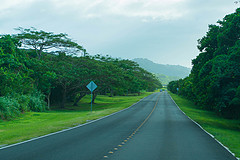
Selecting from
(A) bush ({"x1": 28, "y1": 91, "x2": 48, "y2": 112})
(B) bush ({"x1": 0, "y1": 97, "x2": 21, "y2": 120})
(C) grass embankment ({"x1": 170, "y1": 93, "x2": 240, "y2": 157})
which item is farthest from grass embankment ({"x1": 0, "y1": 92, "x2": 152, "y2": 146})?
(C) grass embankment ({"x1": 170, "y1": 93, "x2": 240, "y2": 157})

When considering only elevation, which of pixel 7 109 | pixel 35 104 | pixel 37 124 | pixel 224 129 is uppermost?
pixel 7 109

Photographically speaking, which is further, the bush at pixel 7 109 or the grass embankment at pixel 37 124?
the bush at pixel 7 109

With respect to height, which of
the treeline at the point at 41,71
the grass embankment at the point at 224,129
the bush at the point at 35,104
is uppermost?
the treeline at the point at 41,71

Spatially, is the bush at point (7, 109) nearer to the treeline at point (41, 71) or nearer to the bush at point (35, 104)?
the treeline at point (41, 71)

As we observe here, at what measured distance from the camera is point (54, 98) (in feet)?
153

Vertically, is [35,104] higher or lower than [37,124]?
higher

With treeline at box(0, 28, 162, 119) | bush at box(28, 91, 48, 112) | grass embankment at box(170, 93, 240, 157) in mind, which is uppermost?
treeline at box(0, 28, 162, 119)

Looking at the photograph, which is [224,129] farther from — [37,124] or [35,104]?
[35,104]

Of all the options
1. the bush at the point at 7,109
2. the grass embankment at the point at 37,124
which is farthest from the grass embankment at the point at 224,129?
the bush at the point at 7,109

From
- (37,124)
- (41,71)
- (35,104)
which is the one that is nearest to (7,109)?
(37,124)

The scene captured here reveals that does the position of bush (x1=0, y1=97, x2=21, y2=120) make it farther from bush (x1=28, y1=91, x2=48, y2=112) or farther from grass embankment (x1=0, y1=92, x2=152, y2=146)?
bush (x1=28, y1=91, x2=48, y2=112)

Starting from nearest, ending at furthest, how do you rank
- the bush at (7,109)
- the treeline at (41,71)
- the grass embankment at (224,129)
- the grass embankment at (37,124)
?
the grass embankment at (224,129) < the grass embankment at (37,124) < the bush at (7,109) < the treeline at (41,71)

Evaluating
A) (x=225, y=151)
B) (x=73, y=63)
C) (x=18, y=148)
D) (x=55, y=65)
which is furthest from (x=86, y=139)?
(x=73, y=63)

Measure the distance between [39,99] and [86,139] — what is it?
75.0 ft
